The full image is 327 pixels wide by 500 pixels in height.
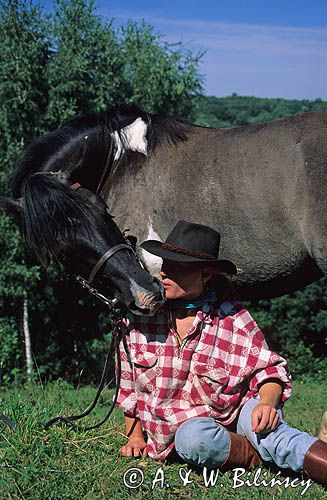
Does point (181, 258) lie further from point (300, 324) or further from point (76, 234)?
point (300, 324)

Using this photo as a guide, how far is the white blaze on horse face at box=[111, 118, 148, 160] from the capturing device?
430 centimetres

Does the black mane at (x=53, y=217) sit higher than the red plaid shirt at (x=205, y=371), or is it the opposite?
the black mane at (x=53, y=217)

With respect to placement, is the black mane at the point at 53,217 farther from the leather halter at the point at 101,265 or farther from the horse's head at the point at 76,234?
the leather halter at the point at 101,265

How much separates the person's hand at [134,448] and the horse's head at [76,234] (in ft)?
2.33

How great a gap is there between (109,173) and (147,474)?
2185 mm

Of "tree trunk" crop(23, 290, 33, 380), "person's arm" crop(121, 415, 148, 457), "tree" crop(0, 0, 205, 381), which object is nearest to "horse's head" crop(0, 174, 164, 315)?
"person's arm" crop(121, 415, 148, 457)

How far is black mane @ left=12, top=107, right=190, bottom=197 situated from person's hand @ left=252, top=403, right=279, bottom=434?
2.09 metres

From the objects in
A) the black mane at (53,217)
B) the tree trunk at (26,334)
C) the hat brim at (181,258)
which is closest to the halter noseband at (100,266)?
the black mane at (53,217)

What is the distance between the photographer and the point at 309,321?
39.3ft

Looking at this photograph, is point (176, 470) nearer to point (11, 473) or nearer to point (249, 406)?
point (249, 406)

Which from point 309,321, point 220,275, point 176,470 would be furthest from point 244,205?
point 309,321

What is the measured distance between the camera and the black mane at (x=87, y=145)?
428 centimetres

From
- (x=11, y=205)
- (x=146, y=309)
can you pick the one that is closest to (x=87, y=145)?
(x=11, y=205)

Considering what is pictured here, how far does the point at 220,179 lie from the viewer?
3926mm
